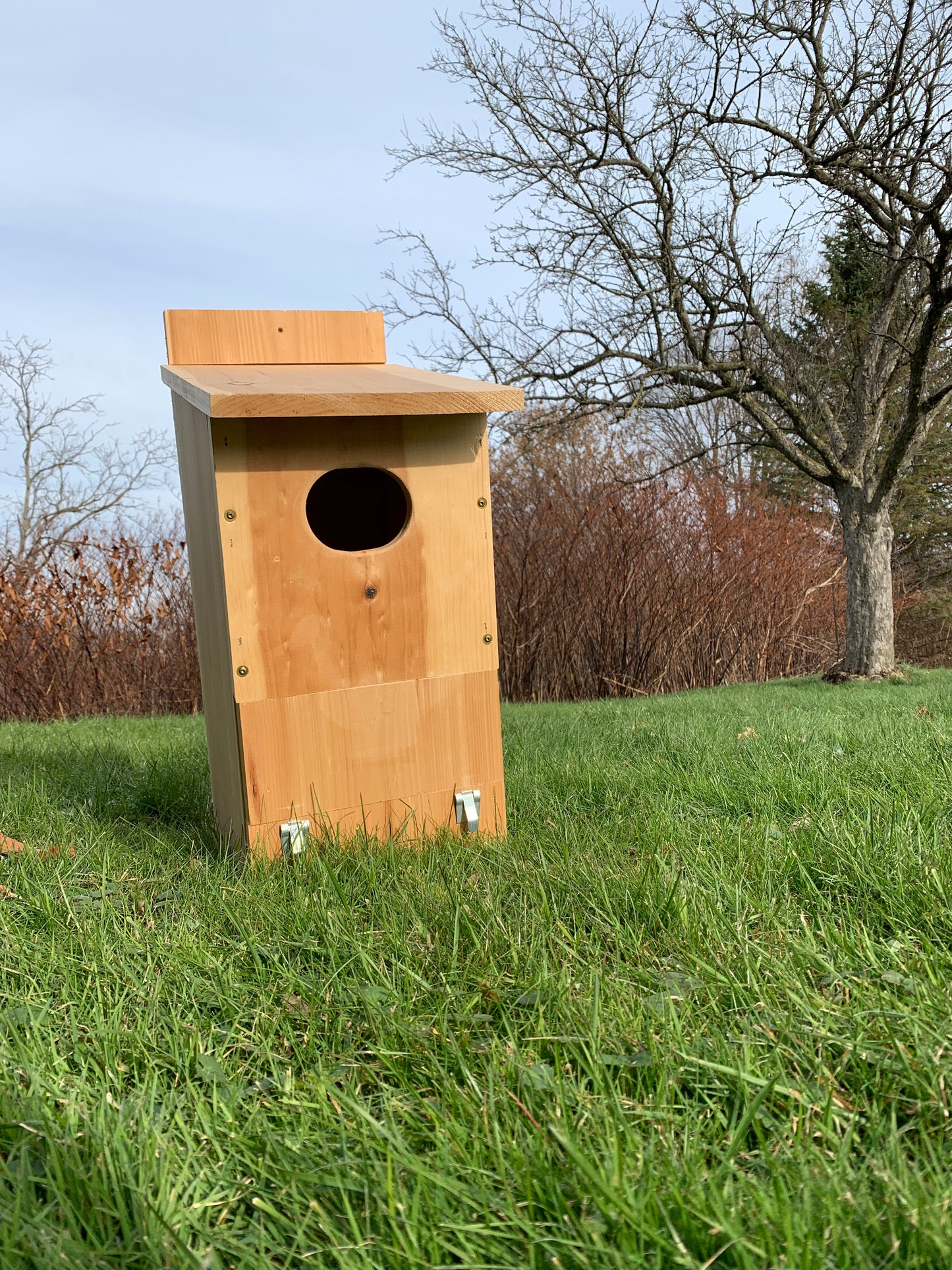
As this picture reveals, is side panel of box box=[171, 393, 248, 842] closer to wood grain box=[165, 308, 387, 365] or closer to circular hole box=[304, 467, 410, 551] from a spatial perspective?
wood grain box=[165, 308, 387, 365]

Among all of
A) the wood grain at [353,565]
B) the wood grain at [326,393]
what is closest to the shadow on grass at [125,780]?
the wood grain at [353,565]

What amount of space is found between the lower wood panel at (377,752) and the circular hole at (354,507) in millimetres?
1103

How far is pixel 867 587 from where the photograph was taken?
978 cm

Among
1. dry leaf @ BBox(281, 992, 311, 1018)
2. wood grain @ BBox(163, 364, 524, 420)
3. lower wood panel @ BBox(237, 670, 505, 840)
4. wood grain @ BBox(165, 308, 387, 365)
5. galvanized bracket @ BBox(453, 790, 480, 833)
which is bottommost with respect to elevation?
dry leaf @ BBox(281, 992, 311, 1018)

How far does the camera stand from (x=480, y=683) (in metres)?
3.12

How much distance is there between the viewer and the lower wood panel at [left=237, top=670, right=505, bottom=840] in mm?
2842

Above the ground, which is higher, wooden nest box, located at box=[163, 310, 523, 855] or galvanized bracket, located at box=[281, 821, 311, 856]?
wooden nest box, located at box=[163, 310, 523, 855]

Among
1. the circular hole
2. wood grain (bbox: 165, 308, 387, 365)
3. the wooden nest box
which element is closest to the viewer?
the wooden nest box

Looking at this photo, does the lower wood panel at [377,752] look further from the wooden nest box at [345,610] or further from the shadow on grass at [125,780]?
the shadow on grass at [125,780]

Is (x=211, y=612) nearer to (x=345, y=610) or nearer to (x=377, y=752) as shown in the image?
(x=345, y=610)

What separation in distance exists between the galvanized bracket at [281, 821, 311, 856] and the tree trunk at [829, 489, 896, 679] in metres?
8.13

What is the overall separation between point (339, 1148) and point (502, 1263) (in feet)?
1.16

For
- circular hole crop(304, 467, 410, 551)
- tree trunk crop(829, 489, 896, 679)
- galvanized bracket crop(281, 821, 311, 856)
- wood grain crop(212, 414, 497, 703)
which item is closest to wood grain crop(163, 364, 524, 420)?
wood grain crop(212, 414, 497, 703)

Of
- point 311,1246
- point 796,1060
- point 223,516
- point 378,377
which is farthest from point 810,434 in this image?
point 311,1246
